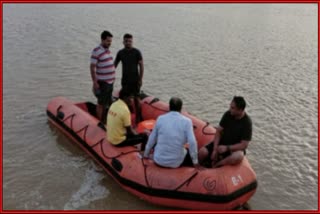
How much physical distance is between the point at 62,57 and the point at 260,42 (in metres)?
6.36

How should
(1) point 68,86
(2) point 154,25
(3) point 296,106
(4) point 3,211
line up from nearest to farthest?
(4) point 3,211
(3) point 296,106
(1) point 68,86
(2) point 154,25

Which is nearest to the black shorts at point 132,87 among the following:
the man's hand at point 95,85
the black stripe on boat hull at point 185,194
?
the man's hand at point 95,85

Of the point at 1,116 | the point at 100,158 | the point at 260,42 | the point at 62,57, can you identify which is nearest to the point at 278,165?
the point at 100,158

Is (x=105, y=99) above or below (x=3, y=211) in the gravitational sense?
above

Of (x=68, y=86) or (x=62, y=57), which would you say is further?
(x=62, y=57)

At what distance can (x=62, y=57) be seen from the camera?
10.6 meters

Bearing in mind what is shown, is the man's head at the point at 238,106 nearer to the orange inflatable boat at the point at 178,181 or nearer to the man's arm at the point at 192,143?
the man's arm at the point at 192,143

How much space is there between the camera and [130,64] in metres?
5.96

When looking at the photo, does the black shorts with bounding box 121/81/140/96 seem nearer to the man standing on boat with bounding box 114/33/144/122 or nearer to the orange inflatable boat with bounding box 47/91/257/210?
the man standing on boat with bounding box 114/33/144/122

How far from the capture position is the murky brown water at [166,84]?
5023mm

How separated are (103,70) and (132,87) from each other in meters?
0.58

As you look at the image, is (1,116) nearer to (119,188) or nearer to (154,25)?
(119,188)

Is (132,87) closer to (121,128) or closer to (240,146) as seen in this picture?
(121,128)

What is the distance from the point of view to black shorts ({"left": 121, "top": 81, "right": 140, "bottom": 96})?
6.08 metres
